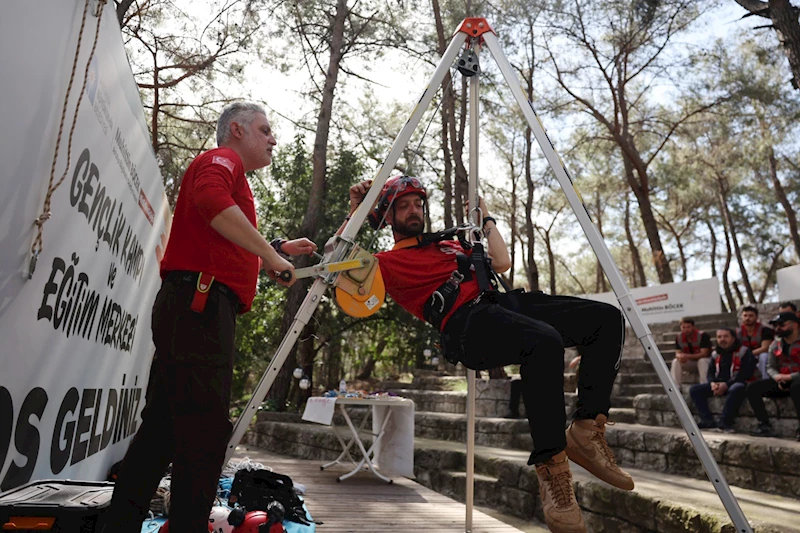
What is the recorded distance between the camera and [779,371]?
18.6 feet

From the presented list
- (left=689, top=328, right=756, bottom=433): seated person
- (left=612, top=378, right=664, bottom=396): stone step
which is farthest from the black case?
(left=612, top=378, right=664, bottom=396): stone step

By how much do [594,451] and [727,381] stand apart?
465 cm

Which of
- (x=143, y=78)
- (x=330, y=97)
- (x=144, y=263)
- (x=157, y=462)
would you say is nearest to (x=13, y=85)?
(x=157, y=462)

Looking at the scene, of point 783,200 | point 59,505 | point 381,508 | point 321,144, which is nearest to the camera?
point 59,505

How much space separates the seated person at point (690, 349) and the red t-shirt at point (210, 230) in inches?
265

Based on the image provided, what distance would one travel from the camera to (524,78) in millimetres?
15508

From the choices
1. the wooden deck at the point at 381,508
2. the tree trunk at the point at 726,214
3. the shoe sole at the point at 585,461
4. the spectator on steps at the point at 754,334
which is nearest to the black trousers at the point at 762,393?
the spectator on steps at the point at 754,334

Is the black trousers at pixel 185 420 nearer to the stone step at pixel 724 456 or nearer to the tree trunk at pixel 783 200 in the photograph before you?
the stone step at pixel 724 456

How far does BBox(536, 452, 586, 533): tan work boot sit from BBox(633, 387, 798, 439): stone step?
408 centimetres

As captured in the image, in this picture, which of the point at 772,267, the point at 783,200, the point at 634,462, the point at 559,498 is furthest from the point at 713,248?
the point at 559,498

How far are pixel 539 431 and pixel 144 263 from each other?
2629mm

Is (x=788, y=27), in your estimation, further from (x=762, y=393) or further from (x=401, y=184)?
(x=401, y=184)

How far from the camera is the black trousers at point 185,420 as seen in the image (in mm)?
1919

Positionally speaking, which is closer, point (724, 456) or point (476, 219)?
point (476, 219)
